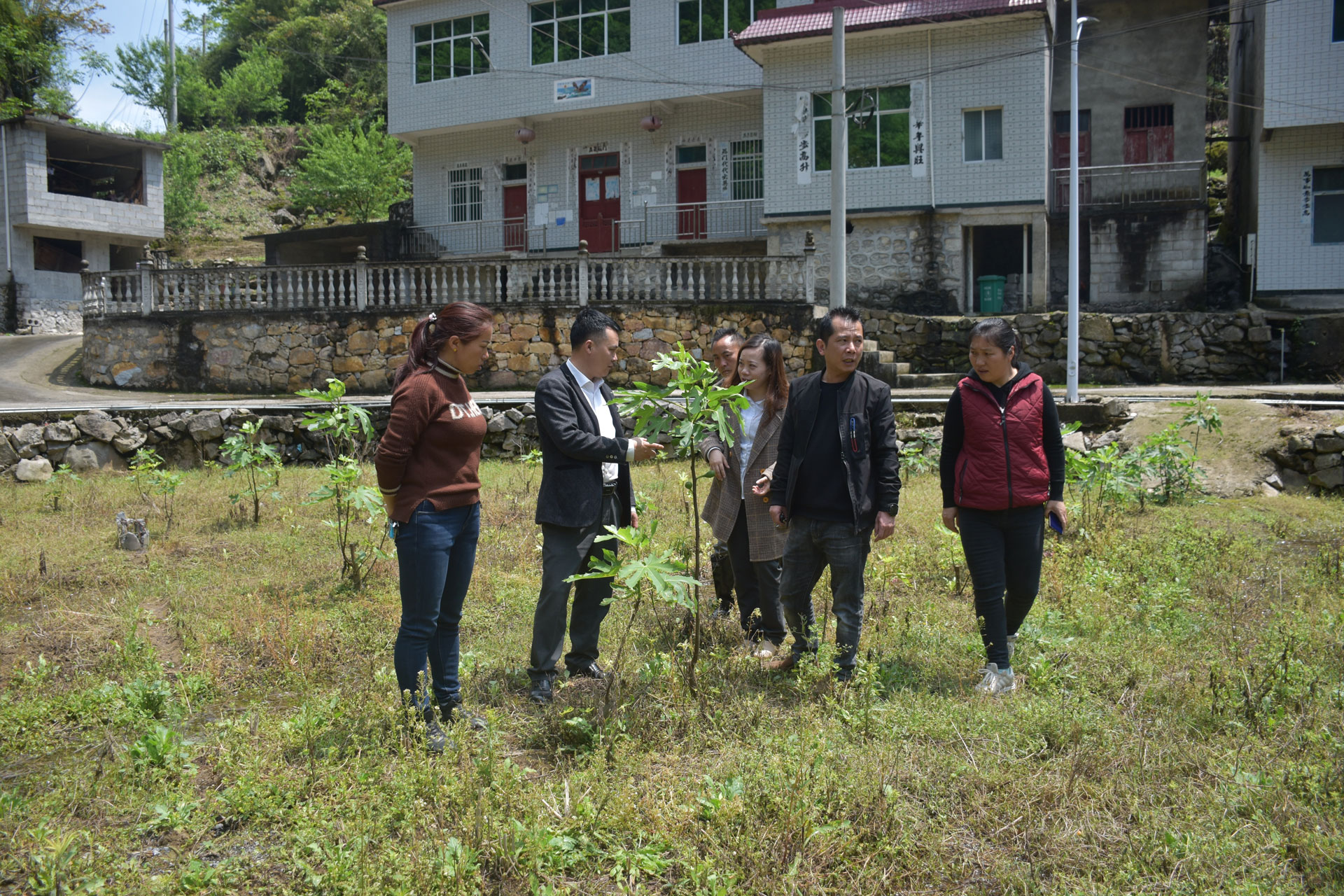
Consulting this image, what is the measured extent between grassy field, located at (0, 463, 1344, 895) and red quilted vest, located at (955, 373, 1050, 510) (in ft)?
2.92

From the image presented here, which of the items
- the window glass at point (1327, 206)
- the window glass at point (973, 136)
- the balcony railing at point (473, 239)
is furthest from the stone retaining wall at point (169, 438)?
the window glass at point (1327, 206)

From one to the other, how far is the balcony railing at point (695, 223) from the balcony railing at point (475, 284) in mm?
5840

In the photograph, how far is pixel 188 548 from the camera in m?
7.92

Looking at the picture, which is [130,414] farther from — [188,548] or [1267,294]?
[1267,294]

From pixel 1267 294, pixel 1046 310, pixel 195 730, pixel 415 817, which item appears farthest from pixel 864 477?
pixel 1267 294

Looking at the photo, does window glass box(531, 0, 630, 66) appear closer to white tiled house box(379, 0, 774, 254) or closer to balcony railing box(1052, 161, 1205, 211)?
white tiled house box(379, 0, 774, 254)

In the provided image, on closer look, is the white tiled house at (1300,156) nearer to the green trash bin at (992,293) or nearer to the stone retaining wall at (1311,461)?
the green trash bin at (992,293)

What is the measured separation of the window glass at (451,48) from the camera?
971 inches

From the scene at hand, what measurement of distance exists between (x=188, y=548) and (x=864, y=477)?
609cm

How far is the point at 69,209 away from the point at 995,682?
3158 centimetres

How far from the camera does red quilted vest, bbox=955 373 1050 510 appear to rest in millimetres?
4602

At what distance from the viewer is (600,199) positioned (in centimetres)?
2448

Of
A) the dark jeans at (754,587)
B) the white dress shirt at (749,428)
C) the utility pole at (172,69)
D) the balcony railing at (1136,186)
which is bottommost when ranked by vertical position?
the dark jeans at (754,587)

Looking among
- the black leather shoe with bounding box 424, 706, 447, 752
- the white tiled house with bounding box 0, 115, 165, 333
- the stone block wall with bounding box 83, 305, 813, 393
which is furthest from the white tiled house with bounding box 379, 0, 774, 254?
the black leather shoe with bounding box 424, 706, 447, 752
